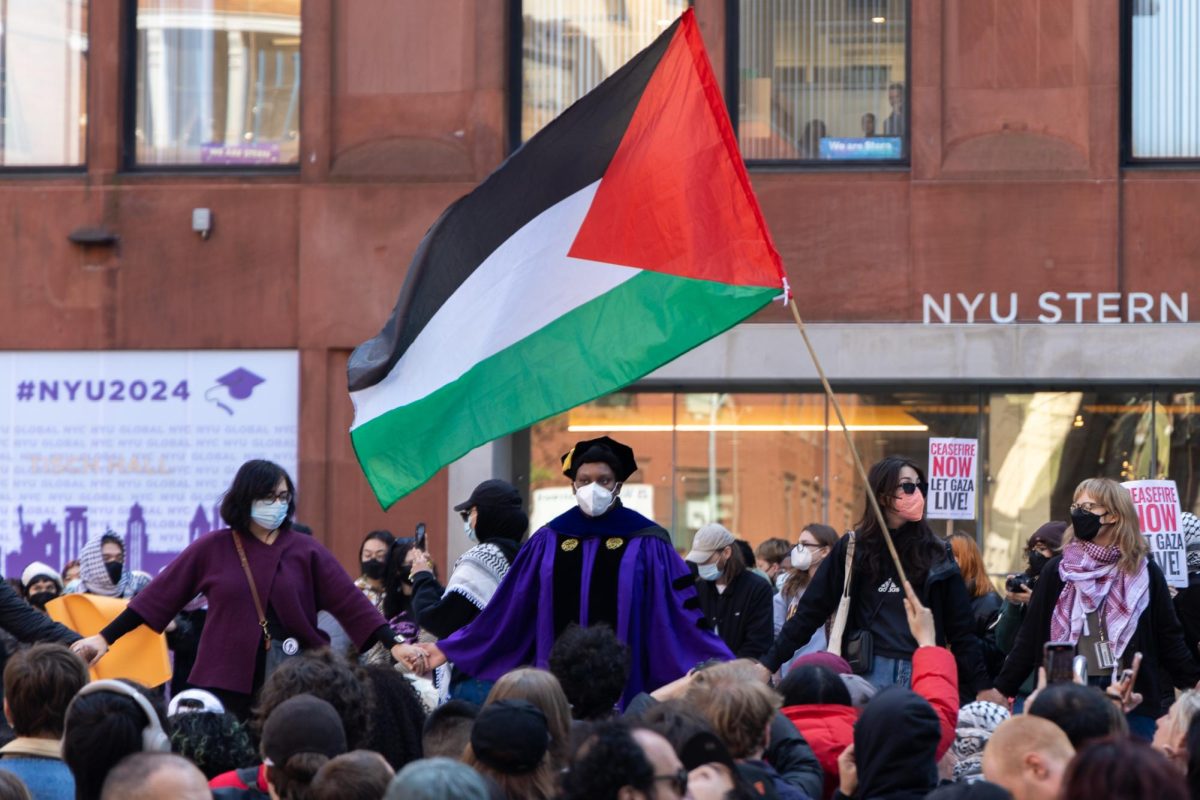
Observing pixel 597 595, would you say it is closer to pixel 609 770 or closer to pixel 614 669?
pixel 614 669

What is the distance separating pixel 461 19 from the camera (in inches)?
690

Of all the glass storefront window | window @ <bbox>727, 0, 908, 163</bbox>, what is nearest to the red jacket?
the glass storefront window

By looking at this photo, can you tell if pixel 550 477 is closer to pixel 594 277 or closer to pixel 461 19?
pixel 461 19

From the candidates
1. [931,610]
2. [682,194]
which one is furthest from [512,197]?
[931,610]

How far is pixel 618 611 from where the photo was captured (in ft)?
26.7

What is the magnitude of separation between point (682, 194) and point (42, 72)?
11602 millimetres

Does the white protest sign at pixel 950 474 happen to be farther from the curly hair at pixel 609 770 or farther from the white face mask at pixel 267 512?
the curly hair at pixel 609 770

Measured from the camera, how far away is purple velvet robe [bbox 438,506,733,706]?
8133 millimetres

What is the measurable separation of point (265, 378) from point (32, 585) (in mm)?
4859

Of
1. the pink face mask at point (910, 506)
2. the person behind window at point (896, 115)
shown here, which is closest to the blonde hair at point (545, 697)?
the pink face mask at point (910, 506)

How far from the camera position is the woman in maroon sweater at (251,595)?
8.24 metres

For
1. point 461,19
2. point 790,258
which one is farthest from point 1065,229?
point 461,19

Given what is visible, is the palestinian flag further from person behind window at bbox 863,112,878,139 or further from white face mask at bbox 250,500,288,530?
person behind window at bbox 863,112,878,139

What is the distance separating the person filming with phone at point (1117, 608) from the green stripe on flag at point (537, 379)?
1953mm
